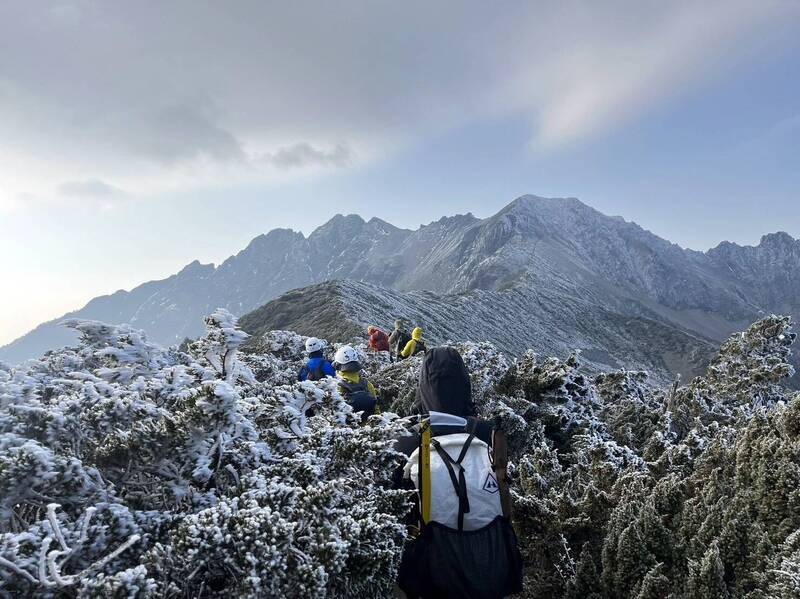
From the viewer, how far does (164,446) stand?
9.58 ft

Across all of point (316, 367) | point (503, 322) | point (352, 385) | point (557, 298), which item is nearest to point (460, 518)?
point (352, 385)

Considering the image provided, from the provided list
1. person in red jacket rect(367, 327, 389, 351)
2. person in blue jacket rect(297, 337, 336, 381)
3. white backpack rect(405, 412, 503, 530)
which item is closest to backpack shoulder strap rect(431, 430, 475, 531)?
white backpack rect(405, 412, 503, 530)

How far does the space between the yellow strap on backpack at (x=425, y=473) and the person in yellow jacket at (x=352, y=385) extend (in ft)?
9.55

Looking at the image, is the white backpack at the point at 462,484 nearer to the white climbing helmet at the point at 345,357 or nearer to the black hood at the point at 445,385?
the black hood at the point at 445,385

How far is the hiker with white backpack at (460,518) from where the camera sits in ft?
8.70

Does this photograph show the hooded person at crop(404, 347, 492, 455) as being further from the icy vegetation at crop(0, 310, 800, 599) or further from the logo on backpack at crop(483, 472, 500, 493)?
the logo on backpack at crop(483, 472, 500, 493)

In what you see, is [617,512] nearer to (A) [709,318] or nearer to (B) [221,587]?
(B) [221,587]

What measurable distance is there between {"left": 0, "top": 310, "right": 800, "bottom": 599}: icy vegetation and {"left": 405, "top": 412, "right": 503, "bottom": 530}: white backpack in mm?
280

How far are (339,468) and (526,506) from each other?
196 cm

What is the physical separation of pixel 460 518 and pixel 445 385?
2.86 ft

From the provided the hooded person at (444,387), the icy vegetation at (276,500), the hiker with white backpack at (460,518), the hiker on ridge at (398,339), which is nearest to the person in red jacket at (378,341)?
the hiker on ridge at (398,339)

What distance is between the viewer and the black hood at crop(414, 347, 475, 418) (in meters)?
3.28

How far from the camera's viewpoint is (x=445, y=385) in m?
3.30

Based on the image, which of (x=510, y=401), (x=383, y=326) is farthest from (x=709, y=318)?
(x=510, y=401)
